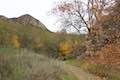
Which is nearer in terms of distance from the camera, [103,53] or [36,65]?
[103,53]

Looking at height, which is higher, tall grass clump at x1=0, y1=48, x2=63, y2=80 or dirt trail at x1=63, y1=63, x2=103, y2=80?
tall grass clump at x1=0, y1=48, x2=63, y2=80

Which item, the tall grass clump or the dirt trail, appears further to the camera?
the dirt trail

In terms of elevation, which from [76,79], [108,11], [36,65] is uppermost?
[108,11]

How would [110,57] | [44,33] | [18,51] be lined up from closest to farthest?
[110,57] < [18,51] < [44,33]

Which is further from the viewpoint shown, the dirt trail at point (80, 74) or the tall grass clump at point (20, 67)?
the dirt trail at point (80, 74)

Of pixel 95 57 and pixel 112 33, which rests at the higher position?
pixel 112 33

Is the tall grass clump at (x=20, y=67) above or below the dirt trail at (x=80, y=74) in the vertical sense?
above

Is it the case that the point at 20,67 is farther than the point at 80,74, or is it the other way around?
the point at 80,74

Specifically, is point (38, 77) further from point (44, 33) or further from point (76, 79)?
point (44, 33)

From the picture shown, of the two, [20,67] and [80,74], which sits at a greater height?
[20,67]

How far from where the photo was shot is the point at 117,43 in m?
11.1

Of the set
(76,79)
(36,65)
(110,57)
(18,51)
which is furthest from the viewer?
(76,79)

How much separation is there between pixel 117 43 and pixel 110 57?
2.01 feet

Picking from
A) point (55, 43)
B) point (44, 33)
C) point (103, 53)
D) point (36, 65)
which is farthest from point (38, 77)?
point (44, 33)
